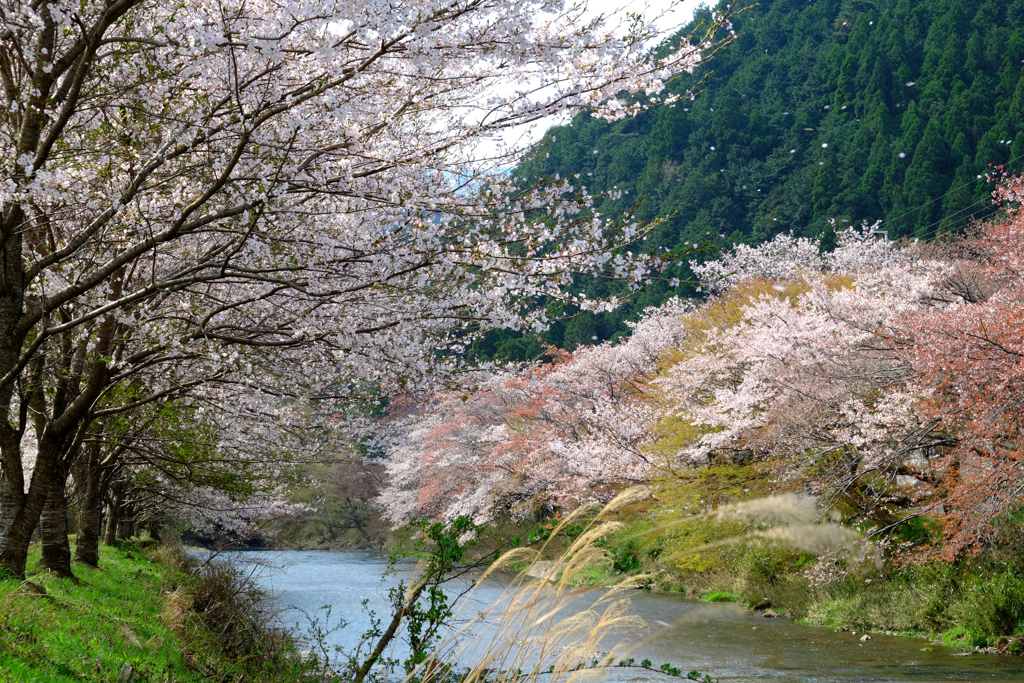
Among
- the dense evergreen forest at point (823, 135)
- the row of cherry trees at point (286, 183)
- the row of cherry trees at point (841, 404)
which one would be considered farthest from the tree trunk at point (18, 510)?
the dense evergreen forest at point (823, 135)

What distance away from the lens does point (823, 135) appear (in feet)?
124

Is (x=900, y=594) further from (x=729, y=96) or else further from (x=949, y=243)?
(x=729, y=96)

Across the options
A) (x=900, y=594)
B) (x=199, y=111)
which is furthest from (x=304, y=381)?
(x=900, y=594)

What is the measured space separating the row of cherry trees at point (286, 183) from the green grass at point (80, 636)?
2.78 feet

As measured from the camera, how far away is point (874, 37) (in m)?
37.4

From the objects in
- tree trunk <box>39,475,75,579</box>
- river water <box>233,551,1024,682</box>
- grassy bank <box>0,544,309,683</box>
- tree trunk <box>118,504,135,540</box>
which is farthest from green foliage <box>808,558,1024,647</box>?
tree trunk <box>118,504,135,540</box>

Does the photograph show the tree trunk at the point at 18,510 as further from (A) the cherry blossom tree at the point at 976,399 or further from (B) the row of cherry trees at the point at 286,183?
(A) the cherry blossom tree at the point at 976,399

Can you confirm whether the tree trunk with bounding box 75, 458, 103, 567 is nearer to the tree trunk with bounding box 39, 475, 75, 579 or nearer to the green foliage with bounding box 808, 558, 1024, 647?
the tree trunk with bounding box 39, 475, 75, 579

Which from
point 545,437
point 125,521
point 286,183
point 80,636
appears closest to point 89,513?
point 80,636

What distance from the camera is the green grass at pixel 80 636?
14.3ft

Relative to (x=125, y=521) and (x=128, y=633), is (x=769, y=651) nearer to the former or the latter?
(x=128, y=633)

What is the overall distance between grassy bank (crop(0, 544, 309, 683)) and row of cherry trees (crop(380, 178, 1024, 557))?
306cm

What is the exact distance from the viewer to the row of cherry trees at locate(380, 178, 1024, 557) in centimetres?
885

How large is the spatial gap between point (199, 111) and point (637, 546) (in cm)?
1602
